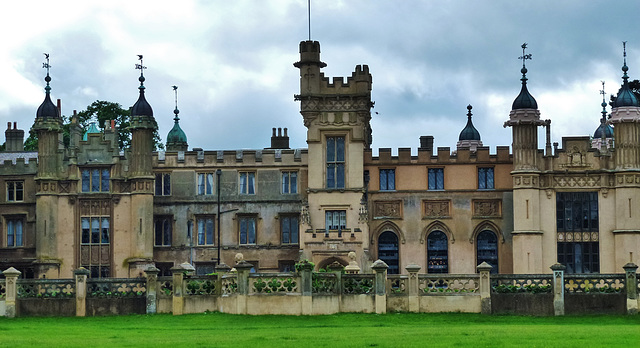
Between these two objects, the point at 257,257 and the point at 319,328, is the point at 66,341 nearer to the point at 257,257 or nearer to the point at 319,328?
the point at 319,328

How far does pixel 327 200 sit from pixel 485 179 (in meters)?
8.57

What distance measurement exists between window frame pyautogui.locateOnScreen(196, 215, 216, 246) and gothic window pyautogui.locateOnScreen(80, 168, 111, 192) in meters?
5.39

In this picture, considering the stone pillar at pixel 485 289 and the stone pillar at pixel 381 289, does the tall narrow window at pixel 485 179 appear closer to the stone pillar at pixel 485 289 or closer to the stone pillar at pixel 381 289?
the stone pillar at pixel 485 289

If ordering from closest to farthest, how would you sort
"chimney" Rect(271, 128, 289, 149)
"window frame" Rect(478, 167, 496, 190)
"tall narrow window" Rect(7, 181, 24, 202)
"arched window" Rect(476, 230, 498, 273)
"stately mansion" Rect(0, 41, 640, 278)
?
"stately mansion" Rect(0, 41, 640, 278) → "arched window" Rect(476, 230, 498, 273) → "window frame" Rect(478, 167, 496, 190) → "tall narrow window" Rect(7, 181, 24, 202) → "chimney" Rect(271, 128, 289, 149)

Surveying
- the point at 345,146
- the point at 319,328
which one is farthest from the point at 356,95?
the point at 319,328

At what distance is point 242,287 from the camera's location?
45.3 metres

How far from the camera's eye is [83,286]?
47.1 metres

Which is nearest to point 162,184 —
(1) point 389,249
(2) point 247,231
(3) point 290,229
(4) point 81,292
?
(2) point 247,231

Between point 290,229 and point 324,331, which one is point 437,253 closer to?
point 290,229

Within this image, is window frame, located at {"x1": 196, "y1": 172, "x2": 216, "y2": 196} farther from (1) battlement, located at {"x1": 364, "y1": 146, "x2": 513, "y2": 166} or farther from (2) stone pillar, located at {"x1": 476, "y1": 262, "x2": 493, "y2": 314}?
(2) stone pillar, located at {"x1": 476, "y1": 262, "x2": 493, "y2": 314}

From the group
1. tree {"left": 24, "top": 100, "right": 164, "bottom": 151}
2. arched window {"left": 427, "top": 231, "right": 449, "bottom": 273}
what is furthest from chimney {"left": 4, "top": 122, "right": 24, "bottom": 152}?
arched window {"left": 427, "top": 231, "right": 449, "bottom": 273}

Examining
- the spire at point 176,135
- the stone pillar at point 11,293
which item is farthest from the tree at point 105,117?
the stone pillar at point 11,293

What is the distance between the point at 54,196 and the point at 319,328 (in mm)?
35380

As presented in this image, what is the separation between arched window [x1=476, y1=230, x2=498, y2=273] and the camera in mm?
70062
